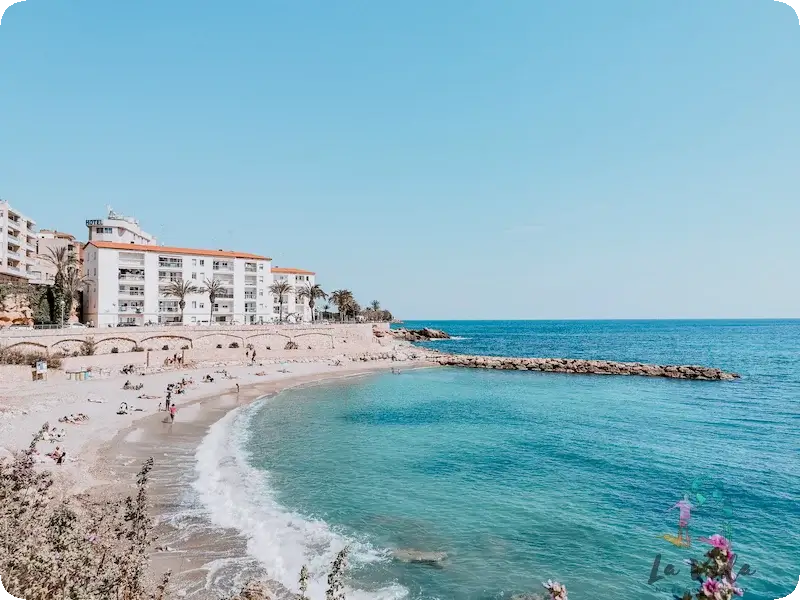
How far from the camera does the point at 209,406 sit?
38.8m

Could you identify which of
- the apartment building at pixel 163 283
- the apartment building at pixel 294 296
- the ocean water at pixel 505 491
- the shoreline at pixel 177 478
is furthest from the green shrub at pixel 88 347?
the apartment building at pixel 294 296

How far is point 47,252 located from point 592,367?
293 ft

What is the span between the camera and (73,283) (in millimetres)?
63594

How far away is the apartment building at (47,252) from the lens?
71.7 metres

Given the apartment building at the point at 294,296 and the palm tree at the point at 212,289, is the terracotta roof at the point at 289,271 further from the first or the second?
the palm tree at the point at 212,289

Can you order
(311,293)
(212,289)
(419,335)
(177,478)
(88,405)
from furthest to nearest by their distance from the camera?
(419,335) < (311,293) < (212,289) < (88,405) < (177,478)

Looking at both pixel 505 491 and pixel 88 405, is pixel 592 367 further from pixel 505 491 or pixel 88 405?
pixel 88 405

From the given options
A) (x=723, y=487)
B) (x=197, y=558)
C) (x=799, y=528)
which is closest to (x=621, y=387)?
(x=723, y=487)

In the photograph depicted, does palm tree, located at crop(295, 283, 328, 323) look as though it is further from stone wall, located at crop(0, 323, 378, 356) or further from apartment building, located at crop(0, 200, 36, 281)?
apartment building, located at crop(0, 200, 36, 281)

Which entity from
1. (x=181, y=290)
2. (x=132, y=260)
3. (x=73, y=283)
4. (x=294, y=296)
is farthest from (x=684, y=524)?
(x=294, y=296)

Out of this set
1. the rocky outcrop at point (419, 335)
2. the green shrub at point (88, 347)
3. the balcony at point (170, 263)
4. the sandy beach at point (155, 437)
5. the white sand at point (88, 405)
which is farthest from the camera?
the rocky outcrop at point (419, 335)

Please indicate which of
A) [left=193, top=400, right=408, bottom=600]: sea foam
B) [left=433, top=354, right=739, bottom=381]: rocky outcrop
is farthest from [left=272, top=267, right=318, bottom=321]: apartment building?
[left=193, top=400, right=408, bottom=600]: sea foam

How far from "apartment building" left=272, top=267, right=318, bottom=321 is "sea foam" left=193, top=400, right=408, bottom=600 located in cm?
7205

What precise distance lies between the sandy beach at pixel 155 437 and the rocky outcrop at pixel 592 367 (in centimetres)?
3350
